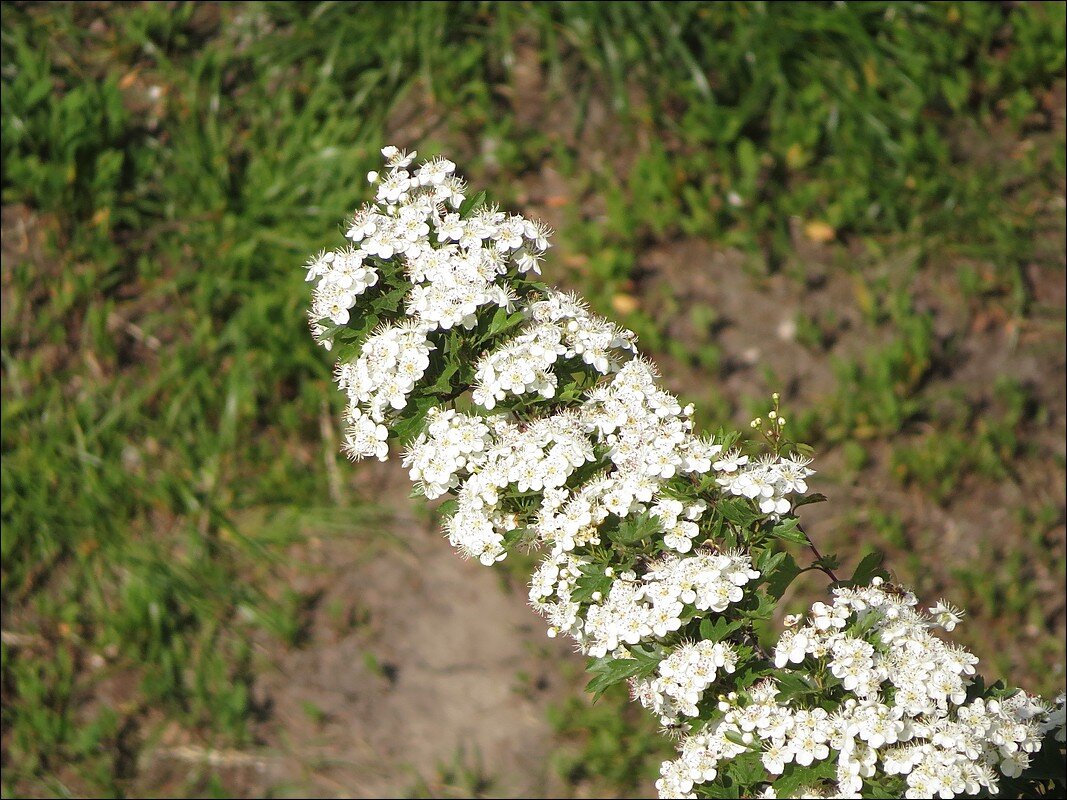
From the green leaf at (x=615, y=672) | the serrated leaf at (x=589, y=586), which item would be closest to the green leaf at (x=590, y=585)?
the serrated leaf at (x=589, y=586)

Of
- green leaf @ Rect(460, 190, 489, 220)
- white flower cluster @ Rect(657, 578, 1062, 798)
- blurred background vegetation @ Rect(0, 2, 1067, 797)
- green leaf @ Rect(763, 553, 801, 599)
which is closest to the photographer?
white flower cluster @ Rect(657, 578, 1062, 798)

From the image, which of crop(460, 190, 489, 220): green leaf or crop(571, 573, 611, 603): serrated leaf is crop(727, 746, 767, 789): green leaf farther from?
crop(460, 190, 489, 220): green leaf

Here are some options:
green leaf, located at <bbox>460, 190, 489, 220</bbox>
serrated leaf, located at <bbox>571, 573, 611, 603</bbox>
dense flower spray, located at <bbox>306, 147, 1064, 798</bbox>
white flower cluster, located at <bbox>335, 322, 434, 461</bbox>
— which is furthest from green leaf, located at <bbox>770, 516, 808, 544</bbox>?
green leaf, located at <bbox>460, 190, 489, 220</bbox>

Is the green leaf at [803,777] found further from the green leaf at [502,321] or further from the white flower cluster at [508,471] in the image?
the green leaf at [502,321]

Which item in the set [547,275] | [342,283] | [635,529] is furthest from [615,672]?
[547,275]

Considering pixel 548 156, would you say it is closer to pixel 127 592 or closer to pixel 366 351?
pixel 127 592

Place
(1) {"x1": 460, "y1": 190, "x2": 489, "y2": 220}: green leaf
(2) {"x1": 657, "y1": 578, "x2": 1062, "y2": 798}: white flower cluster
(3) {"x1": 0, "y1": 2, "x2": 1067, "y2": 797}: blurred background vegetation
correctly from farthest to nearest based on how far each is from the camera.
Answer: (3) {"x1": 0, "y1": 2, "x2": 1067, "y2": 797}: blurred background vegetation, (1) {"x1": 460, "y1": 190, "x2": 489, "y2": 220}: green leaf, (2) {"x1": 657, "y1": 578, "x2": 1062, "y2": 798}: white flower cluster
